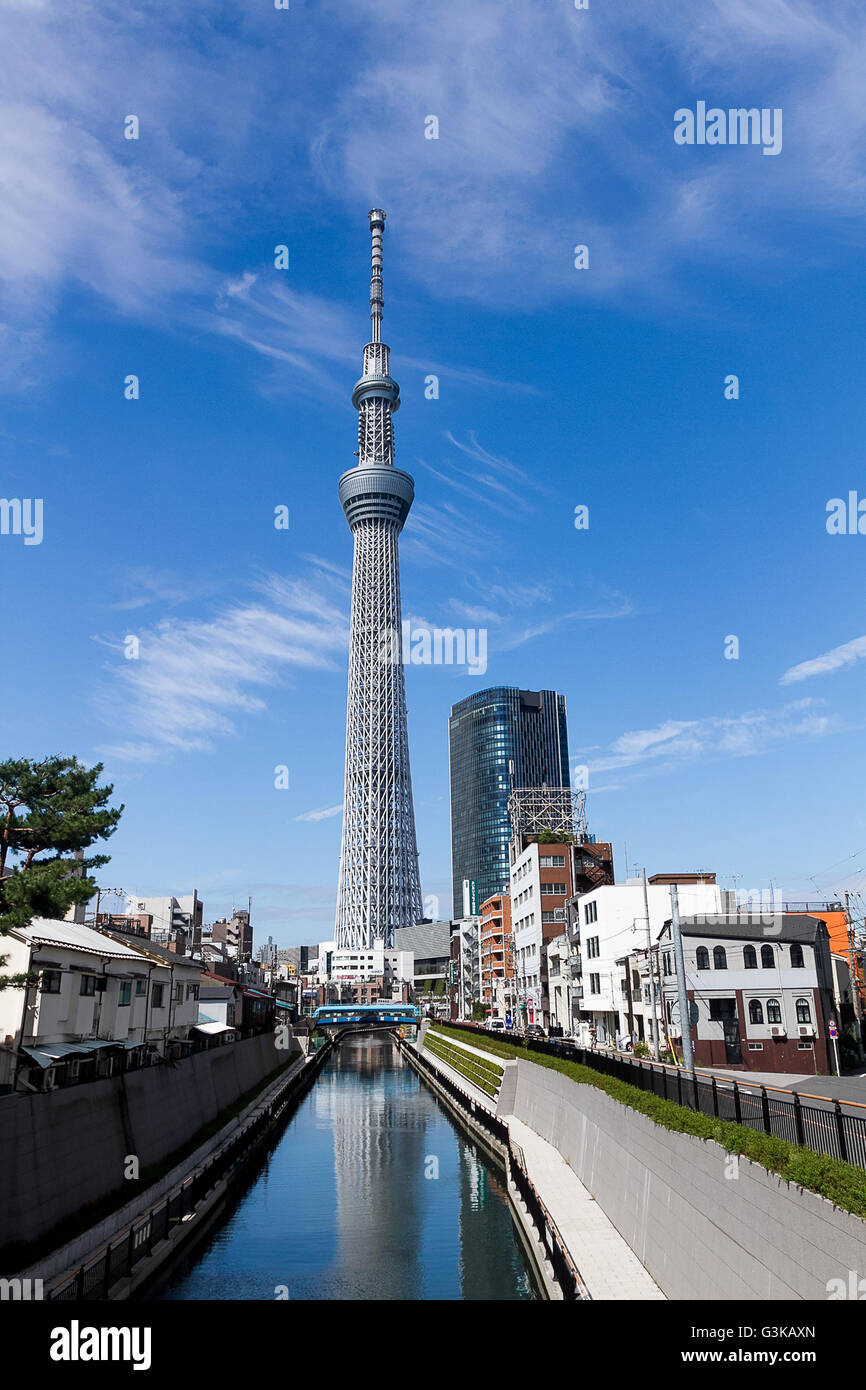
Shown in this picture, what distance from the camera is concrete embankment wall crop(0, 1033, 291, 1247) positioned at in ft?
74.2

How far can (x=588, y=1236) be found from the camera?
24.2 metres

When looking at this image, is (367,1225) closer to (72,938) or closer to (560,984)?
(72,938)

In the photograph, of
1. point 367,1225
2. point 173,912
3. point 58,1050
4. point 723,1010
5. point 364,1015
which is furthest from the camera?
point 364,1015

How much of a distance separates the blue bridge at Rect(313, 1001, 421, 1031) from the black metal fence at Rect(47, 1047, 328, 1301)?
11780 cm

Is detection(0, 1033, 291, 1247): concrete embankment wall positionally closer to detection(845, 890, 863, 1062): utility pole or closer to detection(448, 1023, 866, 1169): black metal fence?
detection(448, 1023, 866, 1169): black metal fence

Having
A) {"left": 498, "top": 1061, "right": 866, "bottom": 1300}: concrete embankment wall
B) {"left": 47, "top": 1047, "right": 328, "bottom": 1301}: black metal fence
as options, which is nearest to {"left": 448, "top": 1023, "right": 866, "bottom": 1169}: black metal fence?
{"left": 498, "top": 1061, "right": 866, "bottom": 1300}: concrete embankment wall

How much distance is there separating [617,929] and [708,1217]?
50291 millimetres

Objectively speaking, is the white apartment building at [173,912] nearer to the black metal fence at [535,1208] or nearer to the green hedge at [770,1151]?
the black metal fence at [535,1208]

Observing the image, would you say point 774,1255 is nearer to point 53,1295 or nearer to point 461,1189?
point 53,1295

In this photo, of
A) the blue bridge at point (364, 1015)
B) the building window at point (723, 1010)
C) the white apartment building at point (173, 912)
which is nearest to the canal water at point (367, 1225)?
the building window at point (723, 1010)

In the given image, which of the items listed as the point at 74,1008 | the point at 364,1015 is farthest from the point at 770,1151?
the point at 364,1015

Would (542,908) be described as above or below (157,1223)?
above

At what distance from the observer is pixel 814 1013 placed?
4775 cm

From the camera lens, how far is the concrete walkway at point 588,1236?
1977 cm
